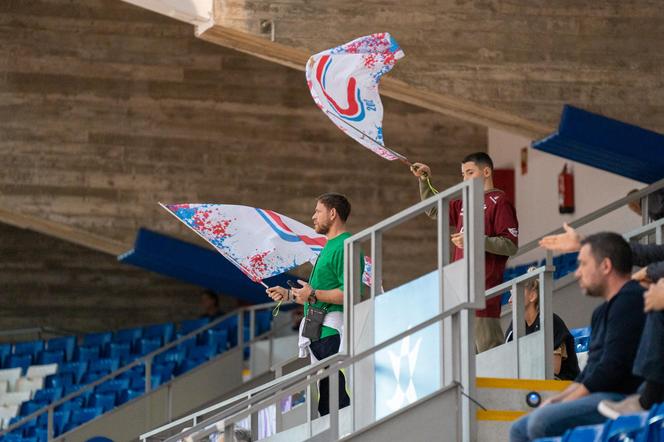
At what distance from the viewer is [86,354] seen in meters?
16.8

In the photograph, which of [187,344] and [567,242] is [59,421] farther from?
[567,242]

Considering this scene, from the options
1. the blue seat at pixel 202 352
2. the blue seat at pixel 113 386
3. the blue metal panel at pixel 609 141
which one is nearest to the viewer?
the blue metal panel at pixel 609 141

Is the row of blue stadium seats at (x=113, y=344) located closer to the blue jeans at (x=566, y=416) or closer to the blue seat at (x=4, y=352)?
the blue seat at (x=4, y=352)

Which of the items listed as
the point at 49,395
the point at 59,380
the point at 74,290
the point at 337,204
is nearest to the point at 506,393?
the point at 337,204

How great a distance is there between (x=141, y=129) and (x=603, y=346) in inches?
407

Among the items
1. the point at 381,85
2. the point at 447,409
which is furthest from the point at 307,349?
the point at 381,85

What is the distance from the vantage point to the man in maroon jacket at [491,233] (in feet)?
23.9

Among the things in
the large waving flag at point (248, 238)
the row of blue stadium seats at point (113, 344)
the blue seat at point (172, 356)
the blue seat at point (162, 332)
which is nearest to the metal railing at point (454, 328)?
the large waving flag at point (248, 238)

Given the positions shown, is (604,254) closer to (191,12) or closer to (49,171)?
(191,12)

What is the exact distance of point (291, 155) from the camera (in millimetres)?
15633

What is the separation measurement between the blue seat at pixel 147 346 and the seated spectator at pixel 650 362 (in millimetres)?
11961

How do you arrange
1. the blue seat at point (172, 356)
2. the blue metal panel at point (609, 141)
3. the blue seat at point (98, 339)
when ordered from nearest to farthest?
the blue metal panel at point (609, 141)
the blue seat at point (172, 356)
the blue seat at point (98, 339)

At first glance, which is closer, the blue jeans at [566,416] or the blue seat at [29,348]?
the blue jeans at [566,416]

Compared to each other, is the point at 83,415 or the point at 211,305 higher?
the point at 211,305
